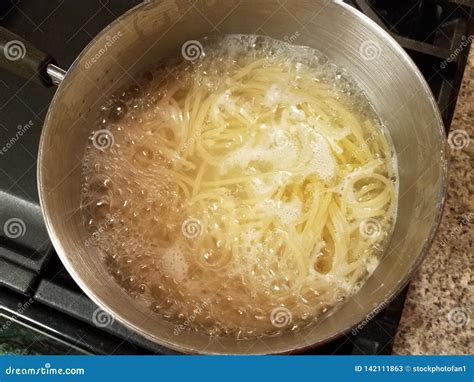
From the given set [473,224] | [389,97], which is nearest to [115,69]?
[389,97]

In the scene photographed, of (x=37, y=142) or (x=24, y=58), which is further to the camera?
(x=37, y=142)

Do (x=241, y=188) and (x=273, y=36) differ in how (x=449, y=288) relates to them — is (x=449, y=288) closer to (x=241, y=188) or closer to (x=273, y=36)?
(x=241, y=188)

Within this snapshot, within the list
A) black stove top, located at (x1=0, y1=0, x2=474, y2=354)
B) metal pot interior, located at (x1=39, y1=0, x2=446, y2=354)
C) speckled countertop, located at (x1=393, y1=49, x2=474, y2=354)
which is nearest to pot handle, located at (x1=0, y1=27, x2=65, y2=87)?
metal pot interior, located at (x1=39, y1=0, x2=446, y2=354)

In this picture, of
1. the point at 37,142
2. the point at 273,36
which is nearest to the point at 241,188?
the point at 273,36

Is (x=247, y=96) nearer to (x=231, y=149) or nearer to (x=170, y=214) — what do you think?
(x=231, y=149)

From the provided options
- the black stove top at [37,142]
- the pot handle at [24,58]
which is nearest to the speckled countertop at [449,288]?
the black stove top at [37,142]

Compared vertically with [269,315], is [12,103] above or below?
above

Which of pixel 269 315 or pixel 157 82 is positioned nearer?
pixel 269 315
